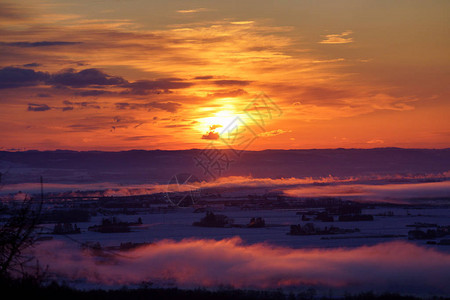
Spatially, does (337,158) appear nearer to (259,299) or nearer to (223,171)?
(223,171)

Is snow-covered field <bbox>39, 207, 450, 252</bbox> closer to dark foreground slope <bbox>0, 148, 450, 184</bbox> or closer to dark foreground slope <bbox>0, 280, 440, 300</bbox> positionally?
dark foreground slope <bbox>0, 280, 440, 300</bbox>

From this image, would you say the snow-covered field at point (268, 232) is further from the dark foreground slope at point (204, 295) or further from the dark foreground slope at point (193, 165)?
the dark foreground slope at point (193, 165)

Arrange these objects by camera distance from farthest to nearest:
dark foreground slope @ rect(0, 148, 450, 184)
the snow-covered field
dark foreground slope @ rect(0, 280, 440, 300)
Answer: dark foreground slope @ rect(0, 148, 450, 184), the snow-covered field, dark foreground slope @ rect(0, 280, 440, 300)

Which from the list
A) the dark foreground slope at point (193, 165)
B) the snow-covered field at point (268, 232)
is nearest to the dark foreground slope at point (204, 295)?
the snow-covered field at point (268, 232)

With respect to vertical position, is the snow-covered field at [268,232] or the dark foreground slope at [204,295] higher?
the snow-covered field at [268,232]

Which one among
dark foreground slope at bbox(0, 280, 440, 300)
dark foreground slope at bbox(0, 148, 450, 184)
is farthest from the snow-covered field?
dark foreground slope at bbox(0, 148, 450, 184)

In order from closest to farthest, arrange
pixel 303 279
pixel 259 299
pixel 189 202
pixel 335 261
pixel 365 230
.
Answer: pixel 259 299 → pixel 303 279 → pixel 335 261 → pixel 365 230 → pixel 189 202

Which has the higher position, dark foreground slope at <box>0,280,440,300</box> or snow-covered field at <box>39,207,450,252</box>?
snow-covered field at <box>39,207,450,252</box>

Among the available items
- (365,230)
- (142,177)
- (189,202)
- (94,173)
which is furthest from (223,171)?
(365,230)

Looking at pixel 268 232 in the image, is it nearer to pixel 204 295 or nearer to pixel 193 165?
pixel 204 295
